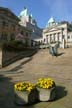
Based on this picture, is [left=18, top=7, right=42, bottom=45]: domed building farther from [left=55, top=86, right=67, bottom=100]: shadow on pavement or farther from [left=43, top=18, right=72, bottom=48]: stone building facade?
[left=55, top=86, right=67, bottom=100]: shadow on pavement

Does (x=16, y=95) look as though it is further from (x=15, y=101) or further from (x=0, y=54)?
(x=0, y=54)

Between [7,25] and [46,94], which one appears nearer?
[46,94]

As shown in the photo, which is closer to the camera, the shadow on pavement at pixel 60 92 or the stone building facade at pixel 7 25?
the shadow on pavement at pixel 60 92

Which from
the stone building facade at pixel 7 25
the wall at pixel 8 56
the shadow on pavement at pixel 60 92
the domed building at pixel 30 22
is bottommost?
the shadow on pavement at pixel 60 92

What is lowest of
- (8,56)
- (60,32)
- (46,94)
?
(46,94)

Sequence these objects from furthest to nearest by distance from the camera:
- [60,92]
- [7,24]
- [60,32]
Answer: [60,32] < [7,24] < [60,92]

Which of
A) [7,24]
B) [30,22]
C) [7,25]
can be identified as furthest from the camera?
[30,22]

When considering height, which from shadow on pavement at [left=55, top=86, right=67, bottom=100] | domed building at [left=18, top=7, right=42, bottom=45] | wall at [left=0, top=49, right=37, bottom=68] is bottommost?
shadow on pavement at [left=55, top=86, right=67, bottom=100]

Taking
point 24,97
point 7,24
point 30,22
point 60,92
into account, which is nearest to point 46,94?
point 24,97

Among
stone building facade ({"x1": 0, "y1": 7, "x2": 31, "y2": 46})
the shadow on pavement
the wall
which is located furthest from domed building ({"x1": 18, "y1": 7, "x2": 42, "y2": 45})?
the shadow on pavement

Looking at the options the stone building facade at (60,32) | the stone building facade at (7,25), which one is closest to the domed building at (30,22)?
the stone building facade at (60,32)

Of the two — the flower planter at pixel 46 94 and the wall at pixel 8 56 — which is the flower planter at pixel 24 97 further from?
the wall at pixel 8 56

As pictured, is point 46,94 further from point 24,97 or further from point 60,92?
point 60,92

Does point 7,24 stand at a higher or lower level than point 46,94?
higher
